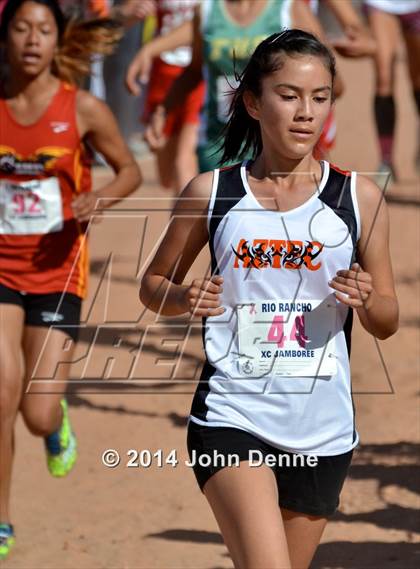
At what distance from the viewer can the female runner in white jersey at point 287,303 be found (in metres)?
3.52

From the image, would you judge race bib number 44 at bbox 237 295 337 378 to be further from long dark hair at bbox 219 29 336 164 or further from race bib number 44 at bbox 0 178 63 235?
race bib number 44 at bbox 0 178 63 235

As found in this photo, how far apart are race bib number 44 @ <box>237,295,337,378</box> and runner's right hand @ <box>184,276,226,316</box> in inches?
6.4

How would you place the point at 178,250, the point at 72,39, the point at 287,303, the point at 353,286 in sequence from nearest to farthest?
the point at 353,286, the point at 287,303, the point at 178,250, the point at 72,39

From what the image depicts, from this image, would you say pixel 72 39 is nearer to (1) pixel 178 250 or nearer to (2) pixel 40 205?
(2) pixel 40 205

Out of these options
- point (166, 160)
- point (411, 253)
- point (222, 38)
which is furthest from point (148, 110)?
point (222, 38)

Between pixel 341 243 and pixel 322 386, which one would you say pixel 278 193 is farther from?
pixel 322 386

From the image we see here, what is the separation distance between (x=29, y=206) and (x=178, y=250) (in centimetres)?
166

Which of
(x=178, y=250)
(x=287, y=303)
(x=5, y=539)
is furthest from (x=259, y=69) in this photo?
(x=5, y=539)

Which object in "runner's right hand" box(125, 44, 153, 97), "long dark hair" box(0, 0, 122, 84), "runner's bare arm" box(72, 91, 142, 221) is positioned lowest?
"runner's right hand" box(125, 44, 153, 97)

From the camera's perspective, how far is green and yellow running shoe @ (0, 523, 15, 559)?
5.13 m

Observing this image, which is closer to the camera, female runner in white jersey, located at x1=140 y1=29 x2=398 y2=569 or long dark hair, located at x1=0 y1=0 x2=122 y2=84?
female runner in white jersey, located at x1=140 y1=29 x2=398 y2=569

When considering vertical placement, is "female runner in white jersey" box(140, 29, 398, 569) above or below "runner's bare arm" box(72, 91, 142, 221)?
above

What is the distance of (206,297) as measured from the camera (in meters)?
3.41

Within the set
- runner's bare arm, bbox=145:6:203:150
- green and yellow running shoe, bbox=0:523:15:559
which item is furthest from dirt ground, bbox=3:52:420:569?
runner's bare arm, bbox=145:6:203:150
